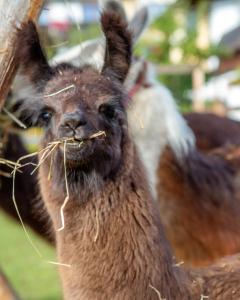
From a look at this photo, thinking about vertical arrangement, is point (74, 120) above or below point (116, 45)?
below

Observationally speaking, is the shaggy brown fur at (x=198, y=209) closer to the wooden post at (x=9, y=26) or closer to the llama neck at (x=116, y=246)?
the llama neck at (x=116, y=246)

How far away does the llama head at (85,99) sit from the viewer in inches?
130

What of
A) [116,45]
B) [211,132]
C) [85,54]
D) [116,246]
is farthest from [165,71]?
A: [116,246]

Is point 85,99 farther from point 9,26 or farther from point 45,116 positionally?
point 9,26

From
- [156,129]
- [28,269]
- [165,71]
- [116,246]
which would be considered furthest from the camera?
[165,71]

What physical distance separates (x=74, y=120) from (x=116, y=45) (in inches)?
24.9

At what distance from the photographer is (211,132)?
6273 mm

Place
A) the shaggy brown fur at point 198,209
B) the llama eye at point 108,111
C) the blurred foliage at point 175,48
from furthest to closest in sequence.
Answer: the blurred foliage at point 175,48
the shaggy brown fur at point 198,209
the llama eye at point 108,111

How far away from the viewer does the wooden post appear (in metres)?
3.59

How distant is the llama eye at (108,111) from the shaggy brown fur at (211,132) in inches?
108

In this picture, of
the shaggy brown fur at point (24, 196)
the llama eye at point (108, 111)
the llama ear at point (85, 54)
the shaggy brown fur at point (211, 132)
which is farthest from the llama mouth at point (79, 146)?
the shaggy brown fur at point (211, 132)

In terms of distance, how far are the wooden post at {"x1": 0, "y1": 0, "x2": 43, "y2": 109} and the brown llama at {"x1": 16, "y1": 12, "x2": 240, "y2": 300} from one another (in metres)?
0.06

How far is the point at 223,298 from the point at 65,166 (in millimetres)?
862

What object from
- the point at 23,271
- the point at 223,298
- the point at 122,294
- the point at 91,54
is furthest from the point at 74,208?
the point at 23,271
